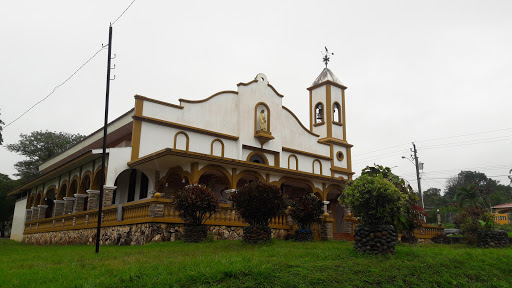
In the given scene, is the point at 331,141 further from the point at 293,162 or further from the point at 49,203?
the point at 49,203

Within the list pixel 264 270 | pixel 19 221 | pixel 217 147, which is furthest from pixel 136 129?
pixel 19 221

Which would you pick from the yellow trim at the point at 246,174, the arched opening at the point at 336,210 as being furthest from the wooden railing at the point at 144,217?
the arched opening at the point at 336,210

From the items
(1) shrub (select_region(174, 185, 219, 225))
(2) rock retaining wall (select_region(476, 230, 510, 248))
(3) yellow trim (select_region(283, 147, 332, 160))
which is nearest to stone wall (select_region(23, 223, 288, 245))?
(1) shrub (select_region(174, 185, 219, 225))

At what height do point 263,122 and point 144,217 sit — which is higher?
point 263,122

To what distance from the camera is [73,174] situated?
91.5ft

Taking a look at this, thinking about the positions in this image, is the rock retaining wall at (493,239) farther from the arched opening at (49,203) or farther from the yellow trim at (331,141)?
the arched opening at (49,203)

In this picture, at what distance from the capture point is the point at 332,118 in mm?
34031

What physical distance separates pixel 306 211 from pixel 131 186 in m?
12.4

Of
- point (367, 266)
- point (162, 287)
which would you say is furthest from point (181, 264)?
point (367, 266)

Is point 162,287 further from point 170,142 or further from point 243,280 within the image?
point 170,142

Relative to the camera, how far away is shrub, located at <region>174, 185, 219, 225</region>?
1633 cm

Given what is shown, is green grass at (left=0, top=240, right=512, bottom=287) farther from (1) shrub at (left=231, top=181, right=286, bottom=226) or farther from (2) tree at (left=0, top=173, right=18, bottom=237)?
(2) tree at (left=0, top=173, right=18, bottom=237)

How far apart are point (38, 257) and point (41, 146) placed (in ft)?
135

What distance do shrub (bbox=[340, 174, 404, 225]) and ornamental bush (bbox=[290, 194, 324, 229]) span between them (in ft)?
17.8
